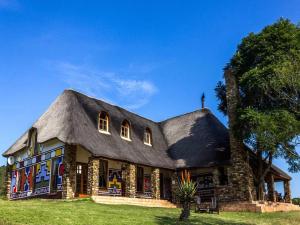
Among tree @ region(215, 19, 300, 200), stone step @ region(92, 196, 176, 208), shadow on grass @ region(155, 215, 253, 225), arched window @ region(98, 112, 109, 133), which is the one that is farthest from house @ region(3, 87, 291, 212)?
shadow on grass @ region(155, 215, 253, 225)

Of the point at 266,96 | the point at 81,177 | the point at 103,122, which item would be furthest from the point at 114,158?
the point at 266,96

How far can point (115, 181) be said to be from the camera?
25.4 metres

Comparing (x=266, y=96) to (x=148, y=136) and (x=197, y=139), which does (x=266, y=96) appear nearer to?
(x=197, y=139)

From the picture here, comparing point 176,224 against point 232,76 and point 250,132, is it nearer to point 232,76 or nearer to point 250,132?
point 250,132

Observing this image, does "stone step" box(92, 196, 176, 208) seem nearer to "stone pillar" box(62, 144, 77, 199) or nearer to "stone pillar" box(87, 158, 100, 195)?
"stone pillar" box(87, 158, 100, 195)

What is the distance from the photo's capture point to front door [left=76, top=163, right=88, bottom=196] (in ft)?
76.4

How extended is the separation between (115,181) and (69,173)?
450cm

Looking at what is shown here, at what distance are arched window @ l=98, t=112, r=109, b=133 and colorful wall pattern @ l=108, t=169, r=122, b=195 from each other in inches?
116

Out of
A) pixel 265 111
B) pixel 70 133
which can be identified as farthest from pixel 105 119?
pixel 265 111

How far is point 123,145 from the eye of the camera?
25906 millimetres

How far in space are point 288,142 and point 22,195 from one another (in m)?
17.9

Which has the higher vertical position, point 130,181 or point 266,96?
point 266,96

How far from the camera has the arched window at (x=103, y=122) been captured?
84.9ft

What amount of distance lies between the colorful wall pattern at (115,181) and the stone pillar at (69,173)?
3.32 metres
